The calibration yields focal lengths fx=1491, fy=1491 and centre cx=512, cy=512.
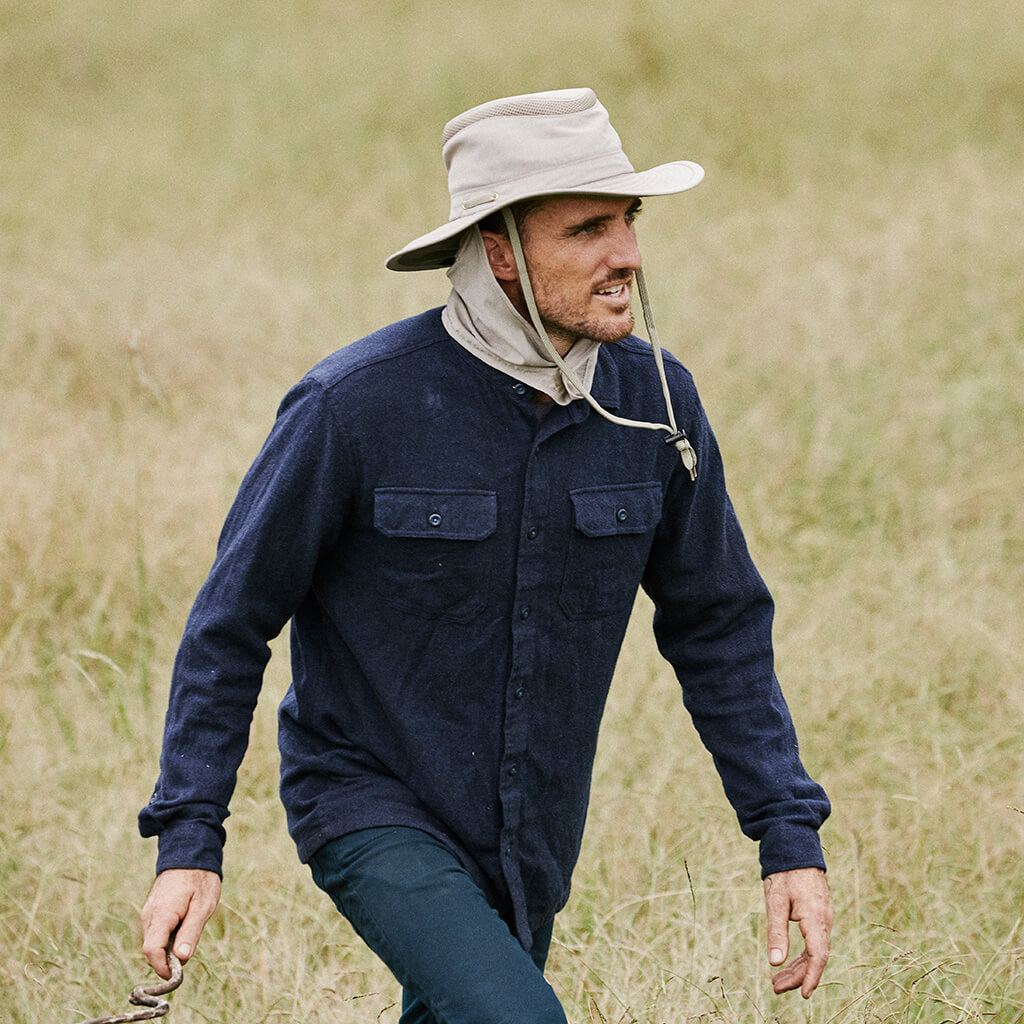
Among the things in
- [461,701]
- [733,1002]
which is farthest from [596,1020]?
[461,701]

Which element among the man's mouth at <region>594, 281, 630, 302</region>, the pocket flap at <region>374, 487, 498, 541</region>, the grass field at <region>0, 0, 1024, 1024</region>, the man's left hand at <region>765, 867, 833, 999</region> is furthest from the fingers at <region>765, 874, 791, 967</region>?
the man's mouth at <region>594, 281, 630, 302</region>

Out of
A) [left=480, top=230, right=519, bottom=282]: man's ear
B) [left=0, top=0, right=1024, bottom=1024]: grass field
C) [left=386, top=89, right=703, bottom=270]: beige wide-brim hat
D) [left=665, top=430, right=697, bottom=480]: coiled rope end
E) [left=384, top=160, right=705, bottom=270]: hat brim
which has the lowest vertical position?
[left=0, top=0, right=1024, bottom=1024]: grass field

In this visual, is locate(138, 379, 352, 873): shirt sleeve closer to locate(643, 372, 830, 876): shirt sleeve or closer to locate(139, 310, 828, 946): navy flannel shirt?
locate(139, 310, 828, 946): navy flannel shirt

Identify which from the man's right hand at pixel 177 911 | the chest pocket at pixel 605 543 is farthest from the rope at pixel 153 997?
the chest pocket at pixel 605 543

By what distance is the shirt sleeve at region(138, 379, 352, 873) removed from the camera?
7.37ft

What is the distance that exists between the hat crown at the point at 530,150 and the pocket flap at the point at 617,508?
1.61ft

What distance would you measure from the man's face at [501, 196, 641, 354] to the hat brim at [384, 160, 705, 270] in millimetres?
42

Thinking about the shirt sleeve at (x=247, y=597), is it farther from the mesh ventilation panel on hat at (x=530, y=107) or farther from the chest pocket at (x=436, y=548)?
the mesh ventilation panel on hat at (x=530, y=107)

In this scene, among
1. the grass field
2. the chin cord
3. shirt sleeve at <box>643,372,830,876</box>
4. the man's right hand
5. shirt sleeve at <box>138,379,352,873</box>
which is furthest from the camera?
the grass field

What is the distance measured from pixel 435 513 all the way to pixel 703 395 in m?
5.18

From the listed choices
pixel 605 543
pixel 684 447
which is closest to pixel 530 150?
pixel 684 447

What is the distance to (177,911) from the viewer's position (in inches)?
83.4

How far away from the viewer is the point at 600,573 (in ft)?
8.12

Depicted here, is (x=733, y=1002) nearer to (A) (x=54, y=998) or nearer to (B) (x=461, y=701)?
(B) (x=461, y=701)
